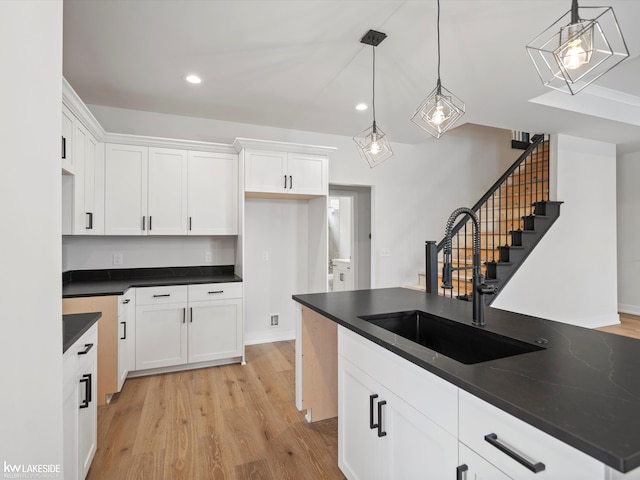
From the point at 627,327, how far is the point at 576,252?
51.5 inches

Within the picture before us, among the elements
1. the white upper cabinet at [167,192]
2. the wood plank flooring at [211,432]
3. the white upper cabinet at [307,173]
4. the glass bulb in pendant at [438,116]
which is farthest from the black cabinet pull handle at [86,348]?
the white upper cabinet at [307,173]

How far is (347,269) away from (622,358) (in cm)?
449

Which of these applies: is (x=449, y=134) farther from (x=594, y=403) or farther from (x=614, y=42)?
(x=594, y=403)

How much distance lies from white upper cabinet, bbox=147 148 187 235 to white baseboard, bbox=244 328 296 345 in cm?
156

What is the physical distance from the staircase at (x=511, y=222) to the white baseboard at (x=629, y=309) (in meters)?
2.66

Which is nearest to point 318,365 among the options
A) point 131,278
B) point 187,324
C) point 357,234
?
point 187,324

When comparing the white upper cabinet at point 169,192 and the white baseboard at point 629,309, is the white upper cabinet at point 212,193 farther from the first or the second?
the white baseboard at point 629,309

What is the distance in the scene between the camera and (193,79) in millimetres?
3035

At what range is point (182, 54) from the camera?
2627 millimetres

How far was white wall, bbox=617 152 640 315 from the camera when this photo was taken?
575cm

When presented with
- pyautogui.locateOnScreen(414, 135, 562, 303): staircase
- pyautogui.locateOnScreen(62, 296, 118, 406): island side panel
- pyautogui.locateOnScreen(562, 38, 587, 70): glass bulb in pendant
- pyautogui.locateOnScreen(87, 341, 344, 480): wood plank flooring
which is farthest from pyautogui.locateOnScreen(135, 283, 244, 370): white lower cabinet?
pyautogui.locateOnScreen(562, 38, 587, 70): glass bulb in pendant

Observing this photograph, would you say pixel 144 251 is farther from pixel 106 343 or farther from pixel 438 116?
pixel 438 116

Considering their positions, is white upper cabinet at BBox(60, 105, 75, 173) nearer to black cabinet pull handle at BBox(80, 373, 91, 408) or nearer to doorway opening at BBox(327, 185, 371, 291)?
black cabinet pull handle at BBox(80, 373, 91, 408)

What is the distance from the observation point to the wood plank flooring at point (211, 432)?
1994mm
